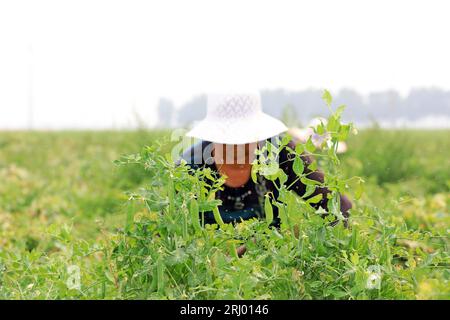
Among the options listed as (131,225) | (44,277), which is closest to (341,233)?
(131,225)

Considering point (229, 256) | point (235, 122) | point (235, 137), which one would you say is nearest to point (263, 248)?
point (229, 256)

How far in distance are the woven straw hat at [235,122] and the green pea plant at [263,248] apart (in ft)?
2.47

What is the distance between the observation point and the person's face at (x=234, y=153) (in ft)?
8.53

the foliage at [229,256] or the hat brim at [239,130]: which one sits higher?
the hat brim at [239,130]

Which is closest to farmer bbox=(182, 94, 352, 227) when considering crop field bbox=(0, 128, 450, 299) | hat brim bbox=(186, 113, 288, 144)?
hat brim bbox=(186, 113, 288, 144)

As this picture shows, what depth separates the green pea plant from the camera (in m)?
1.67

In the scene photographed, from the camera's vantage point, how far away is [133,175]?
5.78 m

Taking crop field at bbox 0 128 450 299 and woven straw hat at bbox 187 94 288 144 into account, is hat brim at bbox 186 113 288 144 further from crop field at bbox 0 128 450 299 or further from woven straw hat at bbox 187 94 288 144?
crop field at bbox 0 128 450 299

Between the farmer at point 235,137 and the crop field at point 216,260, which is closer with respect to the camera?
the crop field at point 216,260

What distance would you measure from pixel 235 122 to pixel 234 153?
0.38 ft

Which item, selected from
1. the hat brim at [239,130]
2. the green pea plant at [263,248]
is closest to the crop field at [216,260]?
the green pea plant at [263,248]

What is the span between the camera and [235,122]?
2.62m

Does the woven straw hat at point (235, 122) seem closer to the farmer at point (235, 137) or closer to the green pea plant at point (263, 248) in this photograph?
the farmer at point (235, 137)
